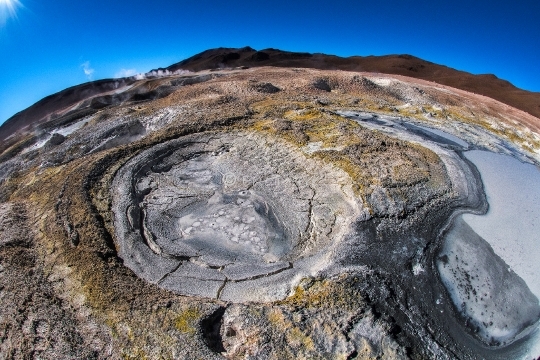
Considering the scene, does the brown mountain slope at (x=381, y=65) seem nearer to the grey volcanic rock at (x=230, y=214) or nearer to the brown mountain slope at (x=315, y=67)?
the brown mountain slope at (x=315, y=67)

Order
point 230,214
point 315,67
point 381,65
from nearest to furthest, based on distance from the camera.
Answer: point 230,214, point 315,67, point 381,65

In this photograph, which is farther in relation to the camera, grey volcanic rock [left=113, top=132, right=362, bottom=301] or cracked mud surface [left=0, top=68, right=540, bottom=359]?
grey volcanic rock [left=113, top=132, right=362, bottom=301]

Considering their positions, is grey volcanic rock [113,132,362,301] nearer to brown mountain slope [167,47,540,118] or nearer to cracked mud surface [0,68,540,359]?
cracked mud surface [0,68,540,359]

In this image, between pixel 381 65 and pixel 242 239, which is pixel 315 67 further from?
pixel 242 239

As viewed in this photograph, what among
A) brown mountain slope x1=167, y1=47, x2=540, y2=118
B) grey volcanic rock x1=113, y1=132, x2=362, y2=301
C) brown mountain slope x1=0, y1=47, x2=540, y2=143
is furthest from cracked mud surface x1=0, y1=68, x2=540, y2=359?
brown mountain slope x1=167, y1=47, x2=540, y2=118

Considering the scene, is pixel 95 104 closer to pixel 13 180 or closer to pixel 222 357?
pixel 13 180

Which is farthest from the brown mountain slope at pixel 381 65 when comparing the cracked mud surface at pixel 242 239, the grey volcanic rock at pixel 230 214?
the grey volcanic rock at pixel 230 214

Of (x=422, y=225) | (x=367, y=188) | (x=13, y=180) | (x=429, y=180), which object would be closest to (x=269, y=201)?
(x=367, y=188)

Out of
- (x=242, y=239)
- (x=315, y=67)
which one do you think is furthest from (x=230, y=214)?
(x=315, y=67)
